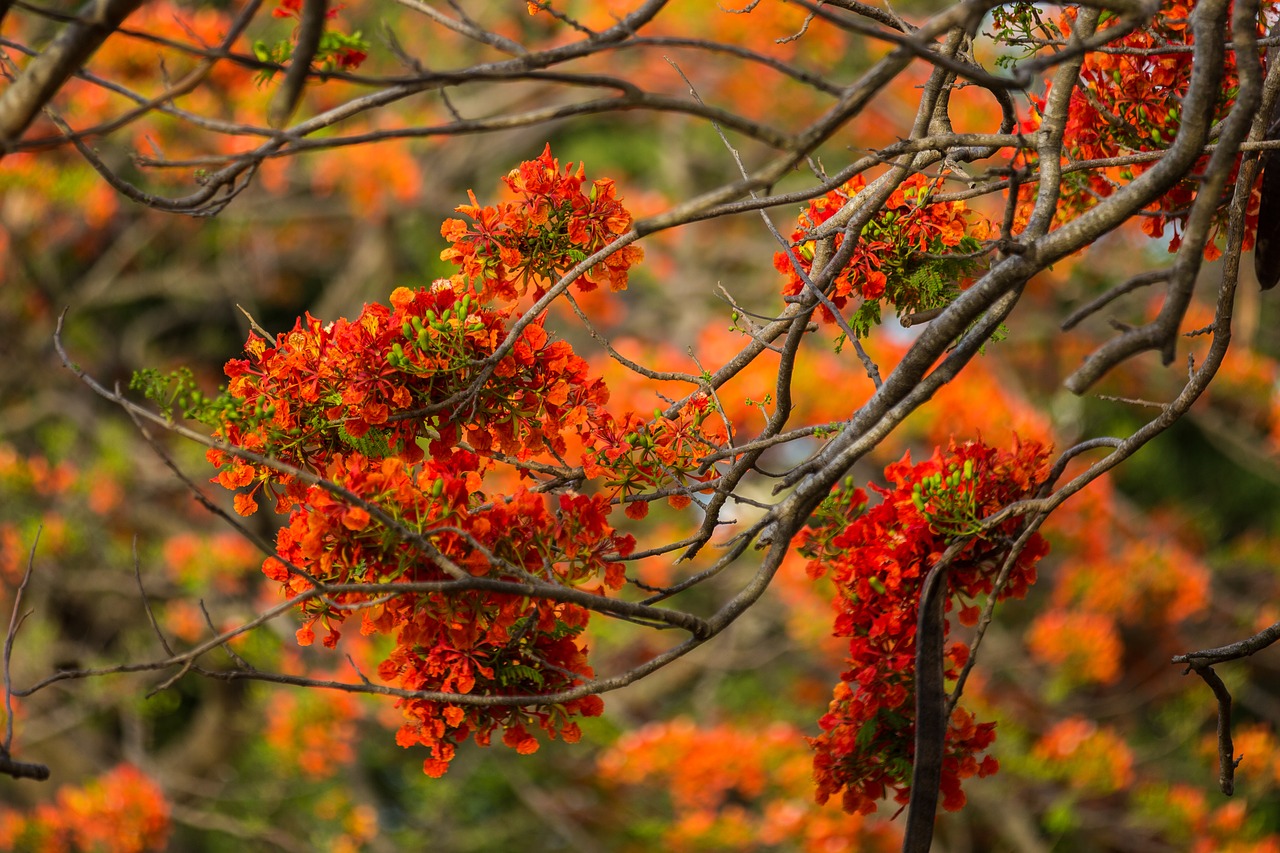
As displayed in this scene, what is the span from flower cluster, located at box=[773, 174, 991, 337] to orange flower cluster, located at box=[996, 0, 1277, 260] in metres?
0.35

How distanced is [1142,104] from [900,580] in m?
1.13

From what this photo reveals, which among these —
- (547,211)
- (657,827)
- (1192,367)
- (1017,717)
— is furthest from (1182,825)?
(547,211)

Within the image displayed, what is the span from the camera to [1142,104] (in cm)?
238

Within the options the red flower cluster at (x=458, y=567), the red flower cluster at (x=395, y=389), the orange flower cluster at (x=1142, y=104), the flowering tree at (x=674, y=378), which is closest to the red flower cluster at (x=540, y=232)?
the flowering tree at (x=674, y=378)

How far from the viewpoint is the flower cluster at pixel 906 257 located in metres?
2.09

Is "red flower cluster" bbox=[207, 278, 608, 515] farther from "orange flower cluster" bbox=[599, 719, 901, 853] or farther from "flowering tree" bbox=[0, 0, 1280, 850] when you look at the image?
"orange flower cluster" bbox=[599, 719, 901, 853]

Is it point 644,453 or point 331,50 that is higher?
point 331,50

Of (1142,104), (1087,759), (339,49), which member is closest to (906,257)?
(1142,104)

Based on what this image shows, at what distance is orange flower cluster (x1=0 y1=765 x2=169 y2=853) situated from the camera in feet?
18.3

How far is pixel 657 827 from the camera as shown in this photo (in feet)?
19.4

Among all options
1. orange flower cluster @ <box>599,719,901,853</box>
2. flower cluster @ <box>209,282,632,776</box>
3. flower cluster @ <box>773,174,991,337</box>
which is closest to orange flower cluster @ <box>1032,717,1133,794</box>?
orange flower cluster @ <box>599,719,901,853</box>

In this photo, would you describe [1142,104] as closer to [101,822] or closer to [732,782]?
[732,782]

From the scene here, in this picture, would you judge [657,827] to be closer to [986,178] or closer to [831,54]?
[986,178]

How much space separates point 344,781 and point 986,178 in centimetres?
563
